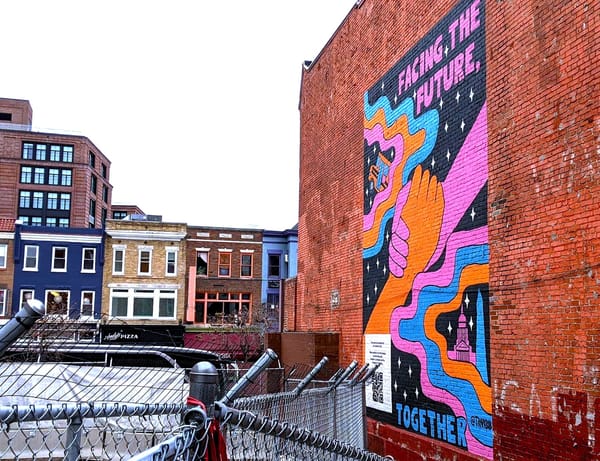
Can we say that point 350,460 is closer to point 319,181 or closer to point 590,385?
point 590,385

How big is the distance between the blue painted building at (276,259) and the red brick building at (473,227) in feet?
91.9

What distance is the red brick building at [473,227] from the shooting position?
842 cm

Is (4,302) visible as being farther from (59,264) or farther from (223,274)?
(223,274)

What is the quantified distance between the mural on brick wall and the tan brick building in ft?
94.2

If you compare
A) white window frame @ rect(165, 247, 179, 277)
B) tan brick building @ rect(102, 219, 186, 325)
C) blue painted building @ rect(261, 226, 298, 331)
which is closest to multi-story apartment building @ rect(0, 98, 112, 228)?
tan brick building @ rect(102, 219, 186, 325)

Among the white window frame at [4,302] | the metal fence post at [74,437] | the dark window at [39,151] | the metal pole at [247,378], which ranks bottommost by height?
the metal fence post at [74,437]

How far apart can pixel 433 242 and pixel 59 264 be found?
111 ft

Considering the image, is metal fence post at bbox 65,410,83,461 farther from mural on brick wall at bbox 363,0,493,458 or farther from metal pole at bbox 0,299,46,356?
mural on brick wall at bbox 363,0,493,458

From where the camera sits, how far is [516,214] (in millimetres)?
9586

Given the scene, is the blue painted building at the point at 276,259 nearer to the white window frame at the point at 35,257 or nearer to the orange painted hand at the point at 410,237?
the white window frame at the point at 35,257

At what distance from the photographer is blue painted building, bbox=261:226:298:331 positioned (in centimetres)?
4503

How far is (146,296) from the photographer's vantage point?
136 ft

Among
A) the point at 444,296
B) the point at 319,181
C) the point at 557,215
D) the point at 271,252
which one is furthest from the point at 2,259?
the point at 557,215

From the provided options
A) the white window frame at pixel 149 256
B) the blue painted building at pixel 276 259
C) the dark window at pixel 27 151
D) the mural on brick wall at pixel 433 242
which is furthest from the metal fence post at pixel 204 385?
the dark window at pixel 27 151
